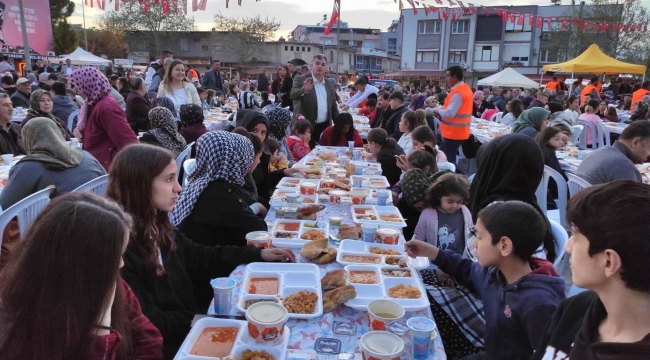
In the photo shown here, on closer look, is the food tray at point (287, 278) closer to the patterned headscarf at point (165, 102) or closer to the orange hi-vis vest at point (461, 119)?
the patterned headscarf at point (165, 102)

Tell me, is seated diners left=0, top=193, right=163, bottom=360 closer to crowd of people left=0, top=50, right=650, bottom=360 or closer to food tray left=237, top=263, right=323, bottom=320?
crowd of people left=0, top=50, right=650, bottom=360

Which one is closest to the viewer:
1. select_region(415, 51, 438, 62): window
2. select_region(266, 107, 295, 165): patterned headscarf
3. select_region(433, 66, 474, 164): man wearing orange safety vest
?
select_region(266, 107, 295, 165): patterned headscarf

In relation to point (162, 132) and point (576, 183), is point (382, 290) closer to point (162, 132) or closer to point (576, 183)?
point (576, 183)

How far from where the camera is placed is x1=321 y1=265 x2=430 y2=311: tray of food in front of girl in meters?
2.02

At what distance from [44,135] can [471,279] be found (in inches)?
122

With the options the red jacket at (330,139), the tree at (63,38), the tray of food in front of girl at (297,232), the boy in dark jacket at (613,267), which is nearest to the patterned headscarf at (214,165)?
the tray of food in front of girl at (297,232)

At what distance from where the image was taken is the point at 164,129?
4.98 metres

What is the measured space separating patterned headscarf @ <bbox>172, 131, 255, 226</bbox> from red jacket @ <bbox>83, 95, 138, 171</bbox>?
4.27ft

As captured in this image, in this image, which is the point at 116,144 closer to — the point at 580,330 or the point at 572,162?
the point at 580,330

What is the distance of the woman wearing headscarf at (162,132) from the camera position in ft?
16.1

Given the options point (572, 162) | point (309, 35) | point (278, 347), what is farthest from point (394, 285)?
point (309, 35)

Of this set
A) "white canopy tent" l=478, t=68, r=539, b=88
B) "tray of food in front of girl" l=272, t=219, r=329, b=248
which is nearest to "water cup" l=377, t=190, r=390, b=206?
"tray of food in front of girl" l=272, t=219, r=329, b=248

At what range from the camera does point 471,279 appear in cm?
244

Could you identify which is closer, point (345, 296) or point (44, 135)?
point (345, 296)
